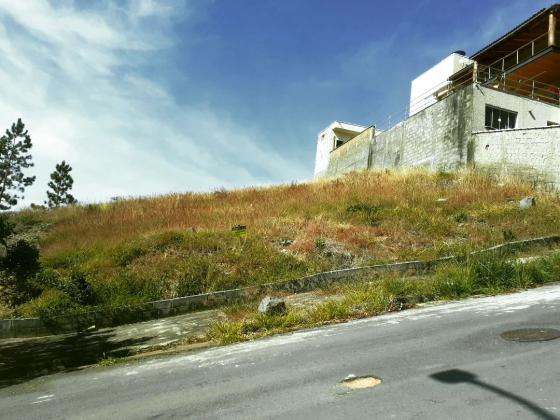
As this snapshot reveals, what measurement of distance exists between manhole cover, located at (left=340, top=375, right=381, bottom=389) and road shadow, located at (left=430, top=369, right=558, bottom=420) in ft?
1.95

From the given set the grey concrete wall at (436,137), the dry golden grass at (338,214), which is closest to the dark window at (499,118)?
the grey concrete wall at (436,137)

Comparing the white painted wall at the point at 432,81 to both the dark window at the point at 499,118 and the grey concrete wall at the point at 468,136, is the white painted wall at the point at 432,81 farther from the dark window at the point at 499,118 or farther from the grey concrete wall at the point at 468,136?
the dark window at the point at 499,118

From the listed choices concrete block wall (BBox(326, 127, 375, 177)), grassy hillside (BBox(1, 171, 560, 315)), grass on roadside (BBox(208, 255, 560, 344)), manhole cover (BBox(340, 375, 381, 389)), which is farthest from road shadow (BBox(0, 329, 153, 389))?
concrete block wall (BBox(326, 127, 375, 177))

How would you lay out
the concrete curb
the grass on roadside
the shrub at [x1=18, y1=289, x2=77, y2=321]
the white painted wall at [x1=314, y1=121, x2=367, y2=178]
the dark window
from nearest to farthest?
the grass on roadside < the concrete curb < the shrub at [x1=18, y1=289, x2=77, y2=321] < the dark window < the white painted wall at [x1=314, y1=121, x2=367, y2=178]

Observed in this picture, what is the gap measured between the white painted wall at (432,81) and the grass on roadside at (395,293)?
2256cm

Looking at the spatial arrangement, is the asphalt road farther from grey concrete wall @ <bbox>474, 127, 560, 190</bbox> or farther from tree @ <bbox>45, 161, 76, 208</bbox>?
tree @ <bbox>45, 161, 76, 208</bbox>

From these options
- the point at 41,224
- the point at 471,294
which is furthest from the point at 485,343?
the point at 41,224

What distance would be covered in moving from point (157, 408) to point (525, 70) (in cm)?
2987

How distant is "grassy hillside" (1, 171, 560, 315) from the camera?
12.5 meters

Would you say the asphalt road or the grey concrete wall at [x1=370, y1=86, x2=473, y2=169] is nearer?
the asphalt road

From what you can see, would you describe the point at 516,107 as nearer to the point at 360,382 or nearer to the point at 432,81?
the point at 432,81

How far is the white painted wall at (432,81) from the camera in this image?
107 feet

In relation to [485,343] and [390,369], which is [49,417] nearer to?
[390,369]

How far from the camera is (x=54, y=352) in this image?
905cm
